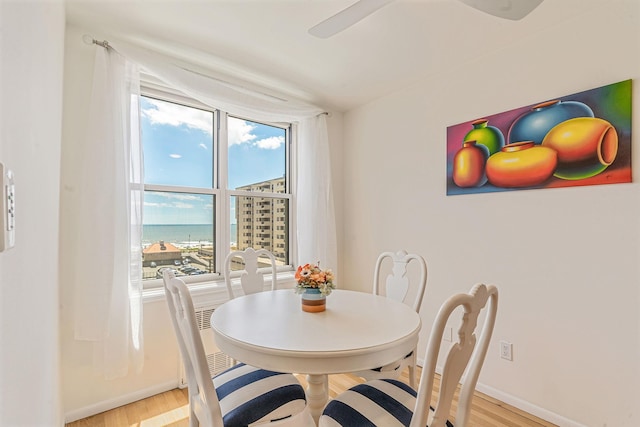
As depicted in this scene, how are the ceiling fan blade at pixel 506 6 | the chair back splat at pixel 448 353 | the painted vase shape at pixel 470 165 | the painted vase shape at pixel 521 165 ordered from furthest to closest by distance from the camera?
the painted vase shape at pixel 470 165 → the painted vase shape at pixel 521 165 → the ceiling fan blade at pixel 506 6 → the chair back splat at pixel 448 353

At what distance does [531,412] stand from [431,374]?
1.70 meters

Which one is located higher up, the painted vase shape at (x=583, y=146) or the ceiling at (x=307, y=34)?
the ceiling at (x=307, y=34)

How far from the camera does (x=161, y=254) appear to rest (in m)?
2.47

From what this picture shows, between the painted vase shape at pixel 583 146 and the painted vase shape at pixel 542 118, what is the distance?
0.03 metres

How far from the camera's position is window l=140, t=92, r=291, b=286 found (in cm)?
244

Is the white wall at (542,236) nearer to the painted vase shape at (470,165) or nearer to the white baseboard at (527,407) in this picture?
the white baseboard at (527,407)

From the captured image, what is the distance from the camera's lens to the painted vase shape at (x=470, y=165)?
2.35 metres

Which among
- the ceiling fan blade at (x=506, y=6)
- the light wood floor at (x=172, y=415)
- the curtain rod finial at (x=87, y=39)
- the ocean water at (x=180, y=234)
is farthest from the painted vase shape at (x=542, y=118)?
the curtain rod finial at (x=87, y=39)

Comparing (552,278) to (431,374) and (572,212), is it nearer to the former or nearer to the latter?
(572,212)

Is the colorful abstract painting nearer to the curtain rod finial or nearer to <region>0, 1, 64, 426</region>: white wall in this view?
<region>0, 1, 64, 426</region>: white wall

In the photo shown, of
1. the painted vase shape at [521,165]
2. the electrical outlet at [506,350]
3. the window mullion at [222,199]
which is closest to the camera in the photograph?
the painted vase shape at [521,165]


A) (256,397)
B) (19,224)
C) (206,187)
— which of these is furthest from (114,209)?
(19,224)

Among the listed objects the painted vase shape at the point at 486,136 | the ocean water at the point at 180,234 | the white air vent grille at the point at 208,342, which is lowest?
the white air vent grille at the point at 208,342

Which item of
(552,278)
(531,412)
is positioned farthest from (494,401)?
(552,278)
